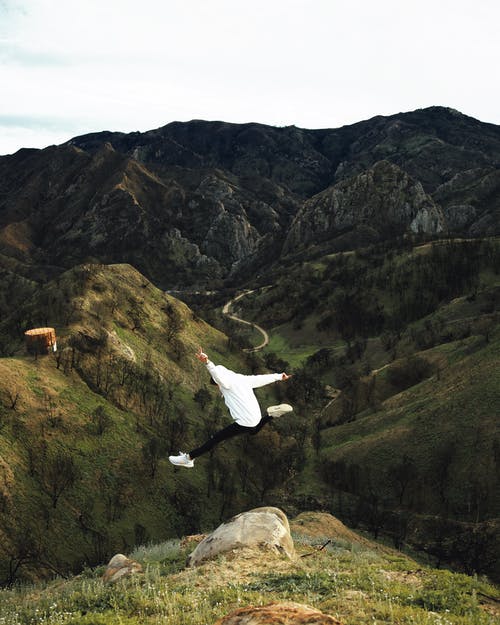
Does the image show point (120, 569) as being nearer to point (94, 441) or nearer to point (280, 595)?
point (280, 595)

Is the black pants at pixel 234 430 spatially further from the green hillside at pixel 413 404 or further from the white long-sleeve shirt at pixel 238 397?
the green hillside at pixel 413 404

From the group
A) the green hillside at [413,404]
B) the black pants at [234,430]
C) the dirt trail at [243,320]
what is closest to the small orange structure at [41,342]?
the green hillside at [413,404]

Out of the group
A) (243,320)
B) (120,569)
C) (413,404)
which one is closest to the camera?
(120,569)

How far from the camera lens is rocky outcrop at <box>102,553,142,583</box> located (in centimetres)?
1497

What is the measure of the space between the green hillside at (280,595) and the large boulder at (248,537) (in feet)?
2.12

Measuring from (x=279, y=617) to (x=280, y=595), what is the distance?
152 inches

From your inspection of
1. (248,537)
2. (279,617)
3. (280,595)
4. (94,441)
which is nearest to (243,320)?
(94,441)

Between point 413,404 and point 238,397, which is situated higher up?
point 238,397

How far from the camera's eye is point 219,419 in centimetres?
5797

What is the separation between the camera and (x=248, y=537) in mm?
15414

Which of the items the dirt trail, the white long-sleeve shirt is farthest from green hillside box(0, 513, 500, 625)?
the dirt trail

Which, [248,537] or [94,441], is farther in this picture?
[94,441]

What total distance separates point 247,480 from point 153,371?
64.5 feet

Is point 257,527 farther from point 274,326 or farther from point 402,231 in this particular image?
point 402,231
